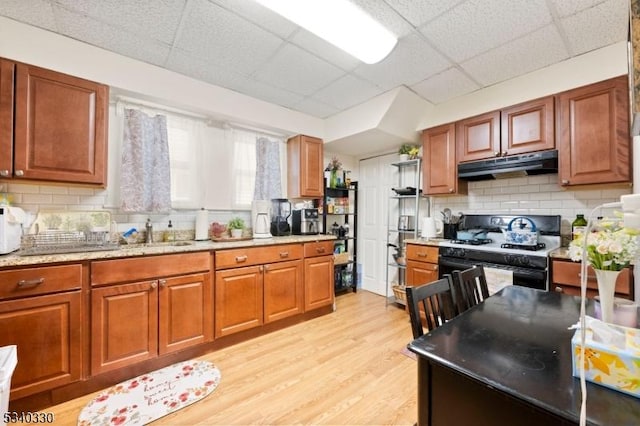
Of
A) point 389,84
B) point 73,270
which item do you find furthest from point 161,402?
point 389,84

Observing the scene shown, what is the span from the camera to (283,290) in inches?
107

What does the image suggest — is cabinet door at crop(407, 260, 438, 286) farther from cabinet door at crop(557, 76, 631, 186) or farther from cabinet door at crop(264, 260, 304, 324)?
cabinet door at crop(557, 76, 631, 186)

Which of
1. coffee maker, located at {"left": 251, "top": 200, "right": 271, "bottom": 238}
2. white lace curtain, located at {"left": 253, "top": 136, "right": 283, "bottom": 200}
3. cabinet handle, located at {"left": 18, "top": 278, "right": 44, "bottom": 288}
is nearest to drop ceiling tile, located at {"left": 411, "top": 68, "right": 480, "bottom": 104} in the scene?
white lace curtain, located at {"left": 253, "top": 136, "right": 283, "bottom": 200}

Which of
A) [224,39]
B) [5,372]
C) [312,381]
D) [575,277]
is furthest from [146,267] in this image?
[575,277]

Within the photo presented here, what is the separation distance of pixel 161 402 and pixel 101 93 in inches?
88.7

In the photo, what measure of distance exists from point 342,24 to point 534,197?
8.01ft

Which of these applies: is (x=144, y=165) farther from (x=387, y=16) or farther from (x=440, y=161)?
(x=440, y=161)

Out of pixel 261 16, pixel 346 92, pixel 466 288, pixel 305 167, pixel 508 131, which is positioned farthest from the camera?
pixel 305 167

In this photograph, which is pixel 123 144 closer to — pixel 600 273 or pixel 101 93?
pixel 101 93

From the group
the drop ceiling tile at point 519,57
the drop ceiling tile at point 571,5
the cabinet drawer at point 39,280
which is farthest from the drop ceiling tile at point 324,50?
the cabinet drawer at point 39,280

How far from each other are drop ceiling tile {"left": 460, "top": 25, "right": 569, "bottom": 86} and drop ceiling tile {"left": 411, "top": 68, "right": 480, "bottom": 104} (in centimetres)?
9

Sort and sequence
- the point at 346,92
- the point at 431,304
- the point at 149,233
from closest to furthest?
the point at 431,304 < the point at 149,233 < the point at 346,92

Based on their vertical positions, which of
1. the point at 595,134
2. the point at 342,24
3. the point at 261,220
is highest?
the point at 342,24

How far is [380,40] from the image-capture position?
1.93m
